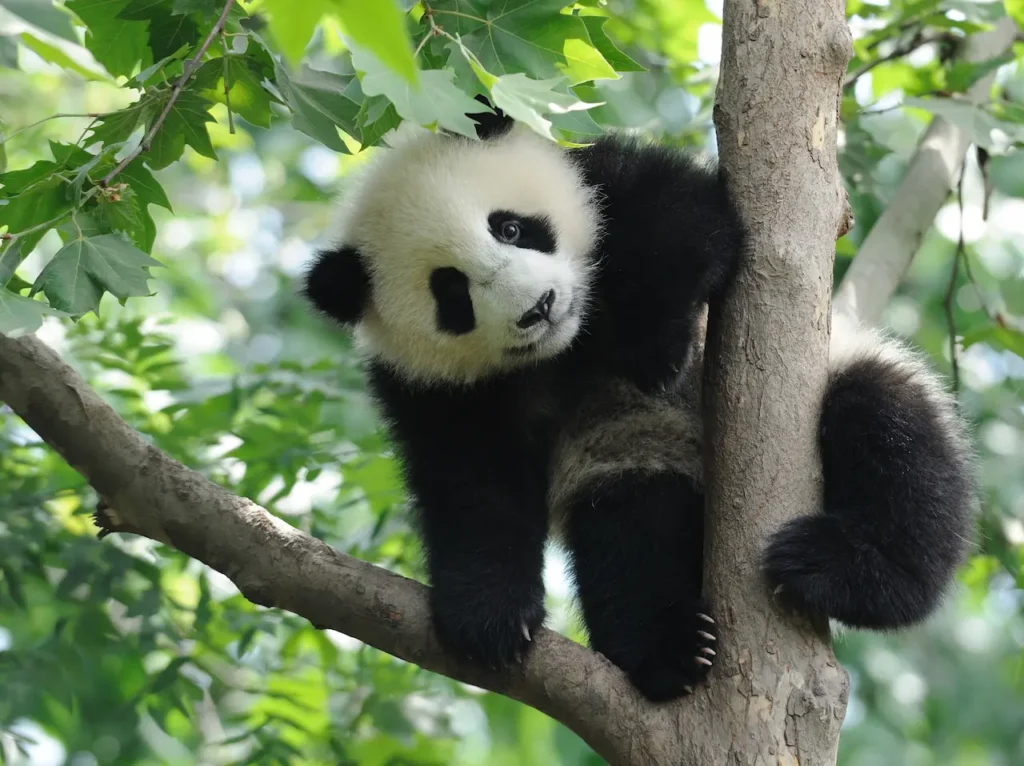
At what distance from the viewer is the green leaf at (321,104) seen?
7.94 feet

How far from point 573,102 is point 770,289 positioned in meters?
0.90

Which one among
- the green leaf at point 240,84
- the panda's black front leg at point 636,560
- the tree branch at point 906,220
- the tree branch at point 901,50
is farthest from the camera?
the tree branch at point 901,50

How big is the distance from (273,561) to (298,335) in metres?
6.24

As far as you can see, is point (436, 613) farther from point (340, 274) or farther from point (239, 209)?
point (239, 209)

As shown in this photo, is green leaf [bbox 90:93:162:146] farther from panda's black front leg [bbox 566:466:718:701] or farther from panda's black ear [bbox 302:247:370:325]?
panda's black front leg [bbox 566:466:718:701]

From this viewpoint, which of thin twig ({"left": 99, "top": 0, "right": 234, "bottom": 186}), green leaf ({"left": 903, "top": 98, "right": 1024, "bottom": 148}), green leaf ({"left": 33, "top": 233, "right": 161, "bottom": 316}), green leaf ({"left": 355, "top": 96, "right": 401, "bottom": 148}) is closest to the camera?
green leaf ({"left": 355, "top": 96, "right": 401, "bottom": 148})

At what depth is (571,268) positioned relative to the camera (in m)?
3.12

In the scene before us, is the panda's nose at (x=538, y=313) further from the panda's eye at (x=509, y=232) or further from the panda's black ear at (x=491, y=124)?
the panda's black ear at (x=491, y=124)

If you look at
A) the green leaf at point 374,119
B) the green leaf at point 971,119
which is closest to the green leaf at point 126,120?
the green leaf at point 374,119

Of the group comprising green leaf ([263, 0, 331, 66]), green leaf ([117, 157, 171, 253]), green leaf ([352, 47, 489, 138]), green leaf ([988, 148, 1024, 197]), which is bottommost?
green leaf ([988, 148, 1024, 197])

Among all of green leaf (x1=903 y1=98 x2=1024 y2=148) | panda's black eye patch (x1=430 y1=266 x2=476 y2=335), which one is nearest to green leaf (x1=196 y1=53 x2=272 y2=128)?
panda's black eye patch (x1=430 y1=266 x2=476 y2=335)

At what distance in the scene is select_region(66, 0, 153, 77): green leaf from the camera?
2.74 metres

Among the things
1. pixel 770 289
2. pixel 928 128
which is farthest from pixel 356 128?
pixel 928 128

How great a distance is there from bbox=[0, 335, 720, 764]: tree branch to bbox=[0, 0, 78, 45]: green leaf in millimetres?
837
